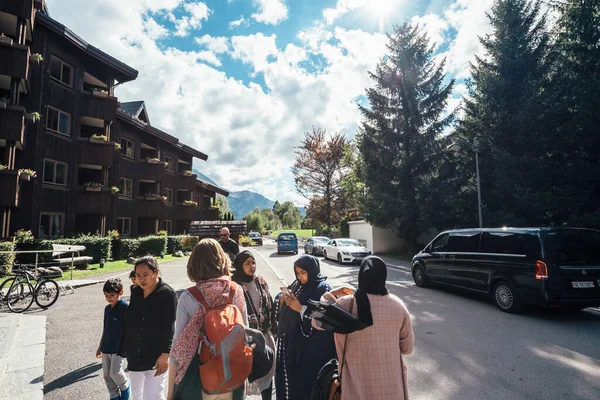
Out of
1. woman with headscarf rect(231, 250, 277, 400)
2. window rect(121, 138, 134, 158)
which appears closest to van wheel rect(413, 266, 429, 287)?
woman with headscarf rect(231, 250, 277, 400)

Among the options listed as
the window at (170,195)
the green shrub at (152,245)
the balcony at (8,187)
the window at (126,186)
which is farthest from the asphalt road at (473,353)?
the window at (170,195)

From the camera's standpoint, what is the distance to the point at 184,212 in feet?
102

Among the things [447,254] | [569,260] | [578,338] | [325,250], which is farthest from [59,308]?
[325,250]

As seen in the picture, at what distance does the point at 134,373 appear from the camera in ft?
9.09

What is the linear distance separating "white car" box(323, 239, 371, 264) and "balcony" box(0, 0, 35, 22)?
19619 millimetres

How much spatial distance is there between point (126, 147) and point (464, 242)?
24752 mm

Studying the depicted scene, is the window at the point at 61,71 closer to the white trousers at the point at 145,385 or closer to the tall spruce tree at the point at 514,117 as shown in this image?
the white trousers at the point at 145,385

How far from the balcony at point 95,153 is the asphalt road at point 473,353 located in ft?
43.6

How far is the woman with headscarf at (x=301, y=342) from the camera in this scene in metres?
2.68

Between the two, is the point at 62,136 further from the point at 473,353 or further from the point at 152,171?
the point at 473,353

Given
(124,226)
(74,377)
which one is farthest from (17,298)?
(124,226)

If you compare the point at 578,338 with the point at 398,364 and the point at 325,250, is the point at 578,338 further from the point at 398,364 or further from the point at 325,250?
the point at 325,250

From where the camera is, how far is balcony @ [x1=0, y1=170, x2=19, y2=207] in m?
13.0

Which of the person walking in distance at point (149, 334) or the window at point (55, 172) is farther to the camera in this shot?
the window at point (55, 172)
